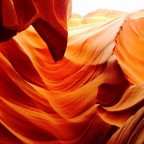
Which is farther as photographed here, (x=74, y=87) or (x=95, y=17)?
(x=95, y=17)

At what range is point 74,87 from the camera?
5.80 ft

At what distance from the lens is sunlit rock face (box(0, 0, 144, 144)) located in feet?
5.29

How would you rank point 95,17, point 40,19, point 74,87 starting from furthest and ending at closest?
point 95,17 < point 74,87 < point 40,19

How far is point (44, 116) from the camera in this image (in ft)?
5.43

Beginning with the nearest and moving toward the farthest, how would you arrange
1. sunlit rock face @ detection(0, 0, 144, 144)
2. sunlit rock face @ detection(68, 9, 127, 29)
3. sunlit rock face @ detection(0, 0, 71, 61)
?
sunlit rock face @ detection(0, 0, 71, 61) < sunlit rock face @ detection(0, 0, 144, 144) < sunlit rock face @ detection(68, 9, 127, 29)

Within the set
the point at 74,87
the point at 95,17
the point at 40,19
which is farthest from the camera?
the point at 95,17

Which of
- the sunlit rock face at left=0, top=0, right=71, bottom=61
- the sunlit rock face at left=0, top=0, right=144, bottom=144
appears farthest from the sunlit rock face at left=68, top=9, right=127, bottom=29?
the sunlit rock face at left=0, top=0, right=71, bottom=61

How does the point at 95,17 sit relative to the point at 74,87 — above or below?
above

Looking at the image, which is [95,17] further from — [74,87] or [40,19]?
[40,19]

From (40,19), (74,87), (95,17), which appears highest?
(40,19)

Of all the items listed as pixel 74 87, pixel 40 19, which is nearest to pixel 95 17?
pixel 74 87

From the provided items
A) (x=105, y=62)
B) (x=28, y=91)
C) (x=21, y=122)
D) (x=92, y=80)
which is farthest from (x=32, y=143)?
(x=105, y=62)

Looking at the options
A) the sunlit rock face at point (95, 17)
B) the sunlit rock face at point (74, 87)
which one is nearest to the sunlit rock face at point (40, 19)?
the sunlit rock face at point (74, 87)

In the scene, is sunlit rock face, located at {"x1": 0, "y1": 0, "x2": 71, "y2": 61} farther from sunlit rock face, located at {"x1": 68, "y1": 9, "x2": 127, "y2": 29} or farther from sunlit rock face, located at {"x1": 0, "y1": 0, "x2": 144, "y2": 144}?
sunlit rock face, located at {"x1": 68, "y1": 9, "x2": 127, "y2": 29}
